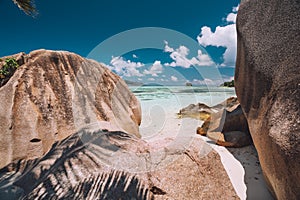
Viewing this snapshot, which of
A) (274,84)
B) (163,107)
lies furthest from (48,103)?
(163,107)

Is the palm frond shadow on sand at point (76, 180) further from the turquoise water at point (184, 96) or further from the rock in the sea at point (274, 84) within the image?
the turquoise water at point (184, 96)

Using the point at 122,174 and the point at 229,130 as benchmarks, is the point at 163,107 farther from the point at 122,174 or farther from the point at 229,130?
the point at 122,174

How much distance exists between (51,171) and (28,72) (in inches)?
109

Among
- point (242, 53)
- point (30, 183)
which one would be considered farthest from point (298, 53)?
point (30, 183)

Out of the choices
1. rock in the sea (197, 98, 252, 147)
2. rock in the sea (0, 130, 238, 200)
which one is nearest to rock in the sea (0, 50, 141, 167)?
rock in the sea (0, 130, 238, 200)

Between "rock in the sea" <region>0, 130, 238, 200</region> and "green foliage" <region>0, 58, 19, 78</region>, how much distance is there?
2257 mm

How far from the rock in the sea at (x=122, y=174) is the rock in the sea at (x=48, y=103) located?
2.49 ft

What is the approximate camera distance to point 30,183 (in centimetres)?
231

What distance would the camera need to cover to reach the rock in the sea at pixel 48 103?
3.42m

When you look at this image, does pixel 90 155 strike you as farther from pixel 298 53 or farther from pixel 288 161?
pixel 298 53

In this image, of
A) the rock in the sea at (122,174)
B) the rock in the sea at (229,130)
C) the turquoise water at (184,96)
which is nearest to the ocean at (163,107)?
the turquoise water at (184,96)

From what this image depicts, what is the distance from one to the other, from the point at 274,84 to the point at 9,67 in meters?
5.39

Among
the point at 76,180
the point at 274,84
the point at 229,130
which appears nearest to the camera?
the point at 76,180

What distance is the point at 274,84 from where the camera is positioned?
7.57ft
